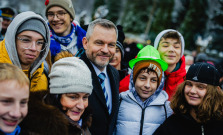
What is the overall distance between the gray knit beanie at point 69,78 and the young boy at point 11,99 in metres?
0.41

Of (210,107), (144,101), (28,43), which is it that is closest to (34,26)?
(28,43)

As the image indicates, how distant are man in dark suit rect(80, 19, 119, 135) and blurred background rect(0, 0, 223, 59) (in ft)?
47.5

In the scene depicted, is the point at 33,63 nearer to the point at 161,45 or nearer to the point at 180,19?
the point at 161,45

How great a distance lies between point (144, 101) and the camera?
3273mm

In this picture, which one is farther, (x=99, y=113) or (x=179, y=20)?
(x=179, y=20)

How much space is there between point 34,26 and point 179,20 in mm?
31868

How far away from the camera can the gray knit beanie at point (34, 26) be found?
104 inches

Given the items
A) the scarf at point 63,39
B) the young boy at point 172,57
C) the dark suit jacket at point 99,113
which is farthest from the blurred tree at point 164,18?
the dark suit jacket at point 99,113

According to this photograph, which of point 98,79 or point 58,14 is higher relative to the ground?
point 58,14

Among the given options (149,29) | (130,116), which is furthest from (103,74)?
(149,29)

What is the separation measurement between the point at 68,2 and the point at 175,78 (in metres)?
2.51

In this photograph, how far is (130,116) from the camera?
309cm

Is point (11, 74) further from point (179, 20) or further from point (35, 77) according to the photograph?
point (179, 20)

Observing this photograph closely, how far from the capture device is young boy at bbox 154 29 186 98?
3.87 meters
